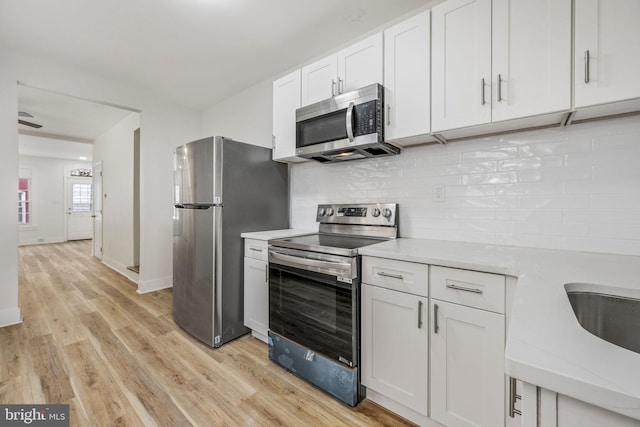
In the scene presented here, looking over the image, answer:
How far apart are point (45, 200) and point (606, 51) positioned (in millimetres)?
11055

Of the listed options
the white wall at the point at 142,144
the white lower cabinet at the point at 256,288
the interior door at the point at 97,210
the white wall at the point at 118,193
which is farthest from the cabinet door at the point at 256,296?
the interior door at the point at 97,210

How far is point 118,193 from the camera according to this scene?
475cm

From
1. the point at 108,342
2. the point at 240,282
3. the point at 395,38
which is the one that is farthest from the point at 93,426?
the point at 395,38

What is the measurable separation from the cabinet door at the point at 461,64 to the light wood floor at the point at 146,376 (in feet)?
5.69

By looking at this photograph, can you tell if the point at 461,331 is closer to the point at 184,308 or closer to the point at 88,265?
the point at 184,308

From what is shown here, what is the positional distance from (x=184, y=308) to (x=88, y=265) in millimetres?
4013

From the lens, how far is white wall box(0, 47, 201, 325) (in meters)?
2.54

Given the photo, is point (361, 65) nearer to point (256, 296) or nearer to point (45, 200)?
point (256, 296)

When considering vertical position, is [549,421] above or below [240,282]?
above

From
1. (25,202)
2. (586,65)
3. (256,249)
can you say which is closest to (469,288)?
(586,65)

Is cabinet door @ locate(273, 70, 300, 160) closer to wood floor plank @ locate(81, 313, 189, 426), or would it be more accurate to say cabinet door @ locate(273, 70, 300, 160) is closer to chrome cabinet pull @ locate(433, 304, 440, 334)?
chrome cabinet pull @ locate(433, 304, 440, 334)

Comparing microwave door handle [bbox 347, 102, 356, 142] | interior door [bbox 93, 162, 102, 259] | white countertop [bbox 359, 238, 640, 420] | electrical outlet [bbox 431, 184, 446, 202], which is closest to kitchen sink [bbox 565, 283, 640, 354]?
white countertop [bbox 359, 238, 640, 420]

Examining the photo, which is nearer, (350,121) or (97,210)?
(350,121)

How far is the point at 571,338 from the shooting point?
0.48 metres
